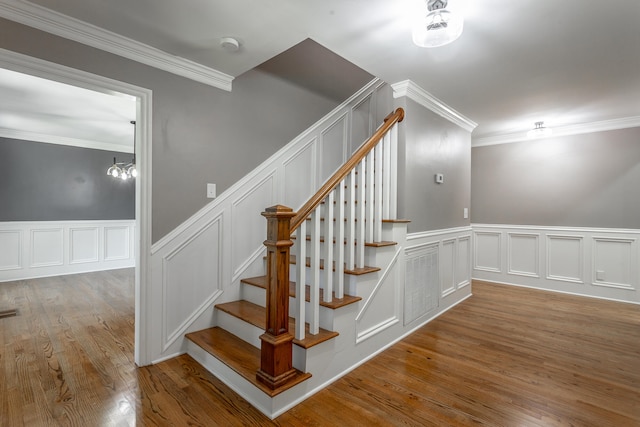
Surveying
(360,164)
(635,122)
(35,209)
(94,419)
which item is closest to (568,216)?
(635,122)

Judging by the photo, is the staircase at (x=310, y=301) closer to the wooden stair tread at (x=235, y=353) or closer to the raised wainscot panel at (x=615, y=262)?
the wooden stair tread at (x=235, y=353)

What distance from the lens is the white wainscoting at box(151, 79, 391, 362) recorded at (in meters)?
2.26

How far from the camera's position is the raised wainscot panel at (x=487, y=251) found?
15.7 feet

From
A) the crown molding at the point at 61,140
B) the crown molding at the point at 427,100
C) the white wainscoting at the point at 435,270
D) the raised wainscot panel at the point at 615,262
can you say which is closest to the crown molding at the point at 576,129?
the crown molding at the point at 427,100

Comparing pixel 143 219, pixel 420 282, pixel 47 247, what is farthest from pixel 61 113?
pixel 420 282

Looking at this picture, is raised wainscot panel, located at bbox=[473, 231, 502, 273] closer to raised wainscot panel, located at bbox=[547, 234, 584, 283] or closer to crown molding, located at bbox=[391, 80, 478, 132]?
raised wainscot panel, located at bbox=[547, 234, 584, 283]

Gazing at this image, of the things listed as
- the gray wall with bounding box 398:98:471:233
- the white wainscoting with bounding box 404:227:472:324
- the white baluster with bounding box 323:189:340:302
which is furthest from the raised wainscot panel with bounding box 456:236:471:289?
the white baluster with bounding box 323:189:340:302

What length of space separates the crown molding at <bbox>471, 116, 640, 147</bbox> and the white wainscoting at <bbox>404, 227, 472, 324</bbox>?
5.92ft

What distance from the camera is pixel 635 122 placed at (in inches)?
145

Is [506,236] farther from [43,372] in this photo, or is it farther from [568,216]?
[43,372]

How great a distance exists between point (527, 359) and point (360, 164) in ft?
6.62

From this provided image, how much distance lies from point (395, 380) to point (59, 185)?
6218 mm

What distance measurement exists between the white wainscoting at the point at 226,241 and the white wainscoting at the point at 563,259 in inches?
118

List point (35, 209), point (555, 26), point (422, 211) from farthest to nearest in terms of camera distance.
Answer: point (35, 209)
point (422, 211)
point (555, 26)
